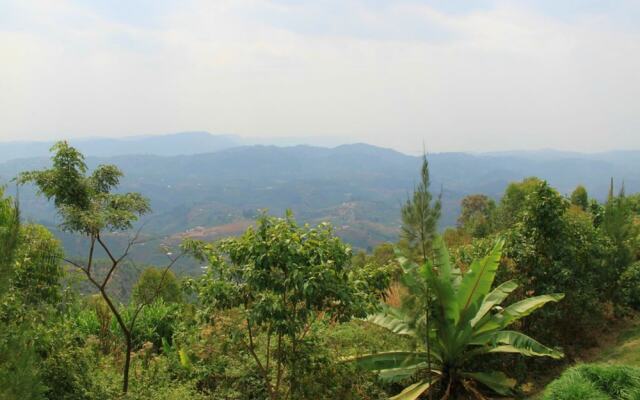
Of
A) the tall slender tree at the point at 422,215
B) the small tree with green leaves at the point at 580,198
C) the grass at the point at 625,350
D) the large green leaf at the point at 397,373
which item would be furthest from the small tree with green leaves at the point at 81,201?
the small tree with green leaves at the point at 580,198

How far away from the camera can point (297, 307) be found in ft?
15.3

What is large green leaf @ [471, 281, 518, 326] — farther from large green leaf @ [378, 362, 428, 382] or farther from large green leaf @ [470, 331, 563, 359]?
large green leaf @ [378, 362, 428, 382]

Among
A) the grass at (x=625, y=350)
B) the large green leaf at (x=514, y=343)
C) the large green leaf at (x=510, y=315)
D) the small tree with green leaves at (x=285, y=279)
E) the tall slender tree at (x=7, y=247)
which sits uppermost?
the tall slender tree at (x=7, y=247)

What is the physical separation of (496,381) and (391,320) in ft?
5.30

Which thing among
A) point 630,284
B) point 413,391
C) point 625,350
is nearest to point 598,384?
point 413,391

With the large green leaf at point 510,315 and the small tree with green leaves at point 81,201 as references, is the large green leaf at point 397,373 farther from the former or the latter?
the small tree with green leaves at point 81,201

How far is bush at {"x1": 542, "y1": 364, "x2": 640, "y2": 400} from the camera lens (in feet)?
14.1

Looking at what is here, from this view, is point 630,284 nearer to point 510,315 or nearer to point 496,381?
point 510,315

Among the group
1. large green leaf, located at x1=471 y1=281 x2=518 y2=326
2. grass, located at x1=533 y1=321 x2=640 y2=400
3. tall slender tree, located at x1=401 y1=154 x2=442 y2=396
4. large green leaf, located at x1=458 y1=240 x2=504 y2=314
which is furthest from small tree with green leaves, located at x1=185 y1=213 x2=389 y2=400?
large green leaf, located at x1=471 y1=281 x2=518 y2=326

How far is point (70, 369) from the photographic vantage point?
5.00 m

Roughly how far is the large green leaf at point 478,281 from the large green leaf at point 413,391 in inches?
44.6

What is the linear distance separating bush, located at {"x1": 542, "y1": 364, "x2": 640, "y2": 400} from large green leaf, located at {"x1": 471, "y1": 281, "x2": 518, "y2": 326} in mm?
1962

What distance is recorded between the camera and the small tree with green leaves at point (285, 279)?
4152mm

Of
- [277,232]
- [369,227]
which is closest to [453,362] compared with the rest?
[277,232]
